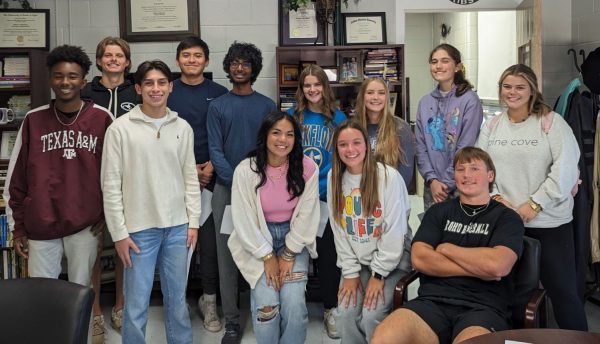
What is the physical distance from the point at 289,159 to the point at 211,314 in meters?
1.21

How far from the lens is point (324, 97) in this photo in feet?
10.3

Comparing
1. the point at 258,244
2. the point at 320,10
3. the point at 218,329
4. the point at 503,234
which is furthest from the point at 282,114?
the point at 320,10

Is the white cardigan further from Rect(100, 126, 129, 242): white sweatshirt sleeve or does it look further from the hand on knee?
Rect(100, 126, 129, 242): white sweatshirt sleeve

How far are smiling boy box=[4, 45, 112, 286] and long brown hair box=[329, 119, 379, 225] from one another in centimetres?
113

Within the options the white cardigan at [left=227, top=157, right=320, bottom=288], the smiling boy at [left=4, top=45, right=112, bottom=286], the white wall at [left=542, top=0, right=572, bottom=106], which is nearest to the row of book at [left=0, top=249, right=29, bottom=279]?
the smiling boy at [left=4, top=45, right=112, bottom=286]

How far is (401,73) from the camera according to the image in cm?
415

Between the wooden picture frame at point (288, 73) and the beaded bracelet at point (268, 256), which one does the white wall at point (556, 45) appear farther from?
the beaded bracelet at point (268, 256)

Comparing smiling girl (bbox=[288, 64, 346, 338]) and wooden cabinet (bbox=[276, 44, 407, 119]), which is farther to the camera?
wooden cabinet (bbox=[276, 44, 407, 119])

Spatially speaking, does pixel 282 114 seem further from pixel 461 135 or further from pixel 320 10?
pixel 320 10

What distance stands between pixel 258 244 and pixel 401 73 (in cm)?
203

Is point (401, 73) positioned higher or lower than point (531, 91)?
higher

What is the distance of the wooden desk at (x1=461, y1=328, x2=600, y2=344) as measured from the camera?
1713mm

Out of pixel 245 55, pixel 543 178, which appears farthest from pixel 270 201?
pixel 543 178

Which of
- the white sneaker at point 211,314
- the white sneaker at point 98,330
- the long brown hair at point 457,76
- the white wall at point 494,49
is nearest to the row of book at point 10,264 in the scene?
the white sneaker at point 98,330
